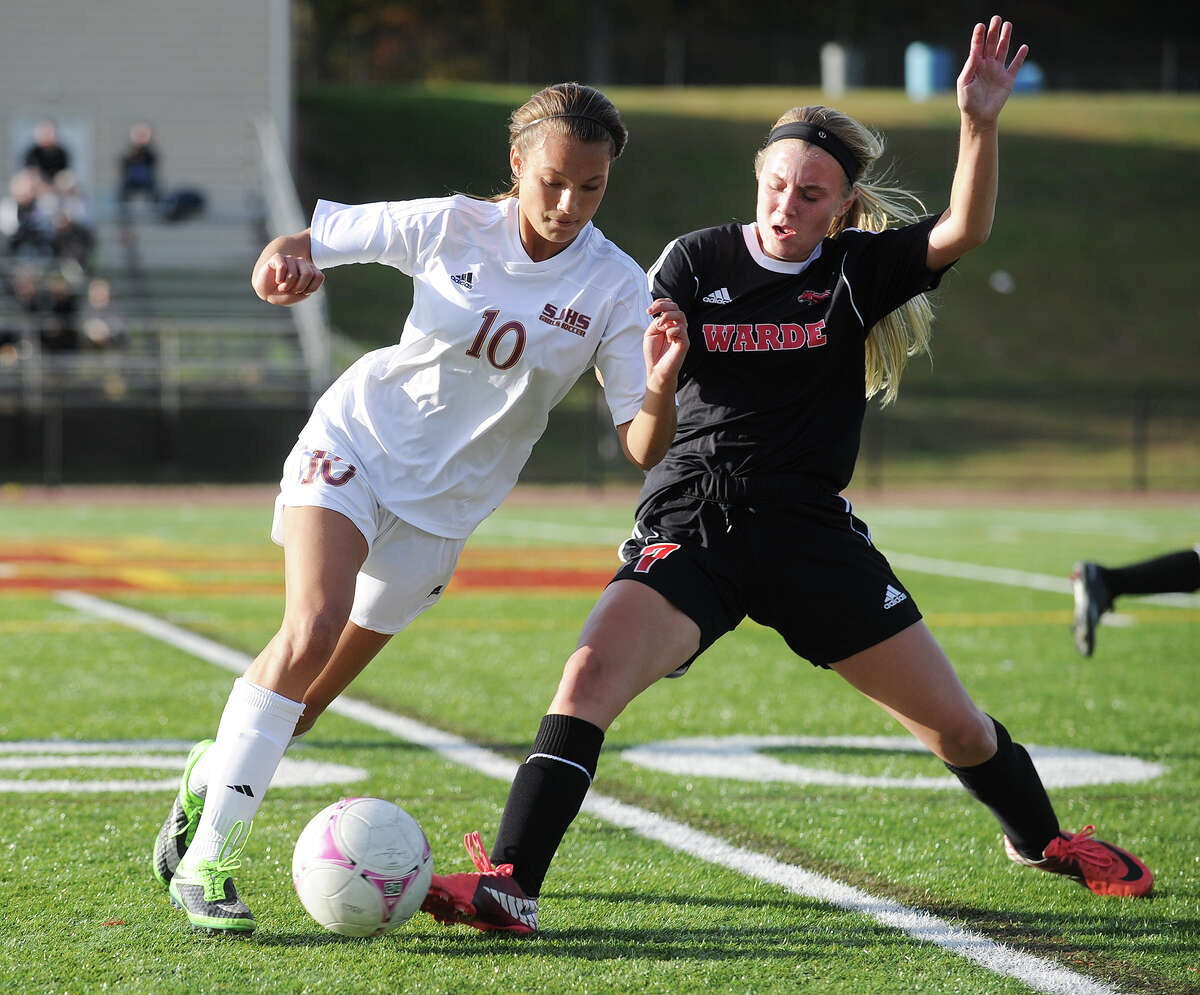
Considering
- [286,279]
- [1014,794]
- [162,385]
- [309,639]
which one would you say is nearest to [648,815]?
[1014,794]

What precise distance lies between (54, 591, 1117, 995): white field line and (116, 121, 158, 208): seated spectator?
20.2m

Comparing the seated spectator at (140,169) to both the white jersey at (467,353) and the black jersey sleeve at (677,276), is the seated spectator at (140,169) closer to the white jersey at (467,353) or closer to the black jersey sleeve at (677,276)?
the white jersey at (467,353)

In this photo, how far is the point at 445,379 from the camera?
3.87 m

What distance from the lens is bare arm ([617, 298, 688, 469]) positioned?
354 cm

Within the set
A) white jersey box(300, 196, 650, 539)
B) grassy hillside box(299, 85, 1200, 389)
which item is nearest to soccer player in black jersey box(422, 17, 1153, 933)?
white jersey box(300, 196, 650, 539)

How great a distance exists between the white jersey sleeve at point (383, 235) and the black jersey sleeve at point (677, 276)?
22.0 inches

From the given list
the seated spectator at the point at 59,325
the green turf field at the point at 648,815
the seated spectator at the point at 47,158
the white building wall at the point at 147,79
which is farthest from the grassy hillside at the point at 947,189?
the green turf field at the point at 648,815

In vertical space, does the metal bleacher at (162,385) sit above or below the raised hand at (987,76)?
below

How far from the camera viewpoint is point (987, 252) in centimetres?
3644

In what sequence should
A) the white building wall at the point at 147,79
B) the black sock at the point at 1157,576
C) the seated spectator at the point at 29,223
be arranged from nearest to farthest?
1. the black sock at the point at 1157,576
2. the seated spectator at the point at 29,223
3. the white building wall at the point at 147,79

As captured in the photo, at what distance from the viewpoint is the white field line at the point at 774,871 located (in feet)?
11.0

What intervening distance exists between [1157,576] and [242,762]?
4.03m

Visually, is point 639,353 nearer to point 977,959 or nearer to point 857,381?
point 857,381

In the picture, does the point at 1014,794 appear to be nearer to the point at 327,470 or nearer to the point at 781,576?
the point at 781,576
